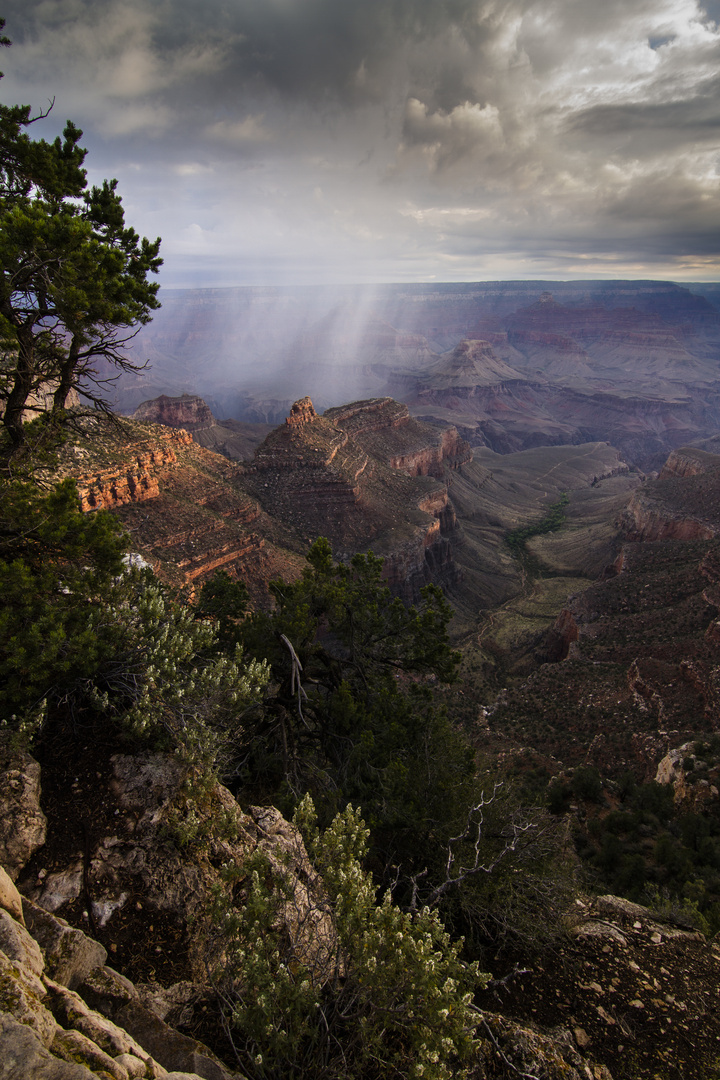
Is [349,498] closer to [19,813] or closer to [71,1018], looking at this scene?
[19,813]

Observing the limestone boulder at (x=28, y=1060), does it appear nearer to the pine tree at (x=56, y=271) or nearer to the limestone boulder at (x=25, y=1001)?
the limestone boulder at (x=25, y=1001)

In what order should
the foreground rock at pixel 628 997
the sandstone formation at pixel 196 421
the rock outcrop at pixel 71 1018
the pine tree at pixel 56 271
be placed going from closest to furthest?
1. the rock outcrop at pixel 71 1018
2. the foreground rock at pixel 628 997
3. the pine tree at pixel 56 271
4. the sandstone formation at pixel 196 421

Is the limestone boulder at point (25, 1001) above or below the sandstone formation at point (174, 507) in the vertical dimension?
above

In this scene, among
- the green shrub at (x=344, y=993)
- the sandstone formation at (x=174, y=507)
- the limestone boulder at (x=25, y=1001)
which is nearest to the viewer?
the limestone boulder at (x=25, y=1001)

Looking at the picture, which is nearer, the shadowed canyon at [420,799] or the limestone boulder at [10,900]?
the limestone boulder at [10,900]

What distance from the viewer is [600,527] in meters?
84.8

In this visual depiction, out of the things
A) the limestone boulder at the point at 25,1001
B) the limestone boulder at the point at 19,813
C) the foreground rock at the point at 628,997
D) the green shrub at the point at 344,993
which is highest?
the limestone boulder at the point at 25,1001

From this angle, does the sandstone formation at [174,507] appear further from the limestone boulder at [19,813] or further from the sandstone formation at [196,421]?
the sandstone formation at [196,421]

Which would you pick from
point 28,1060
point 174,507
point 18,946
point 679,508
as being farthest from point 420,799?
point 679,508

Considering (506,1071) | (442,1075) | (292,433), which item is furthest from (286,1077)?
(292,433)

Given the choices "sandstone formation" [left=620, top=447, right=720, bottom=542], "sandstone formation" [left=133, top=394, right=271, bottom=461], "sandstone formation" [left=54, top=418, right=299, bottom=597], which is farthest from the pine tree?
"sandstone formation" [left=133, top=394, right=271, bottom=461]

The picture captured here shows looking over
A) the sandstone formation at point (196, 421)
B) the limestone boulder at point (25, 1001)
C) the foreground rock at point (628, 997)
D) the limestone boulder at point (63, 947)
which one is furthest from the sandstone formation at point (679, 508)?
the sandstone formation at point (196, 421)

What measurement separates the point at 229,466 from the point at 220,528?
1592 cm

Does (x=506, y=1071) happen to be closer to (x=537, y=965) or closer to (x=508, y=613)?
(x=537, y=965)
